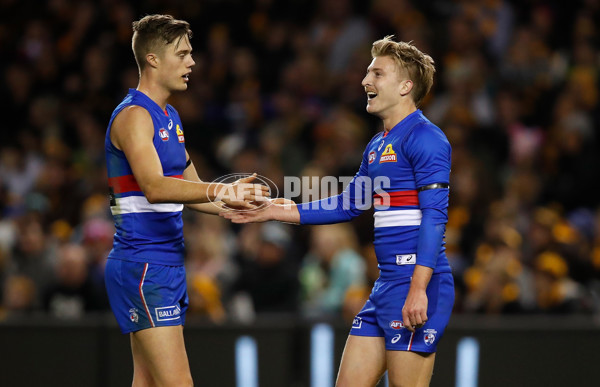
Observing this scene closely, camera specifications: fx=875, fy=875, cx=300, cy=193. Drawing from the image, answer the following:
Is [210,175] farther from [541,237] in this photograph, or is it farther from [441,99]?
[541,237]

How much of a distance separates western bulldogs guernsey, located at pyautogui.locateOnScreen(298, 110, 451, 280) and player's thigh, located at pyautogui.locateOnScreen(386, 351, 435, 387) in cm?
41

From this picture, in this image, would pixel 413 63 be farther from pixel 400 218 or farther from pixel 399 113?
pixel 400 218

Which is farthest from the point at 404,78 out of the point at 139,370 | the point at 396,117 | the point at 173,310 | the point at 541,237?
the point at 541,237

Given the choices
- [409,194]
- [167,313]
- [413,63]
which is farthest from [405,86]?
[167,313]

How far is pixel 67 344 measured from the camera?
756 cm

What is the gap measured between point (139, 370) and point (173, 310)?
415mm

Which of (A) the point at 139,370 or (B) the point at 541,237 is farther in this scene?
(B) the point at 541,237

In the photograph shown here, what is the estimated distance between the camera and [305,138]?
33.4ft

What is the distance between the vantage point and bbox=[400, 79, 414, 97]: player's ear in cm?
476

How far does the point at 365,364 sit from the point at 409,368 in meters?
0.28

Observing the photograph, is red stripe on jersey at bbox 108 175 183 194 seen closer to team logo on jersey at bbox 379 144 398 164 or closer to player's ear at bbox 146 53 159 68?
player's ear at bbox 146 53 159 68

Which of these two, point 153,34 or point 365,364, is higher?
point 153,34

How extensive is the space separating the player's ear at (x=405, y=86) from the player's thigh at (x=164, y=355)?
69.2 inches

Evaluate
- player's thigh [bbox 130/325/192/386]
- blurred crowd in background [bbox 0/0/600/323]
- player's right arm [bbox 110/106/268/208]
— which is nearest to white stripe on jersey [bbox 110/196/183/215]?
player's right arm [bbox 110/106/268/208]
